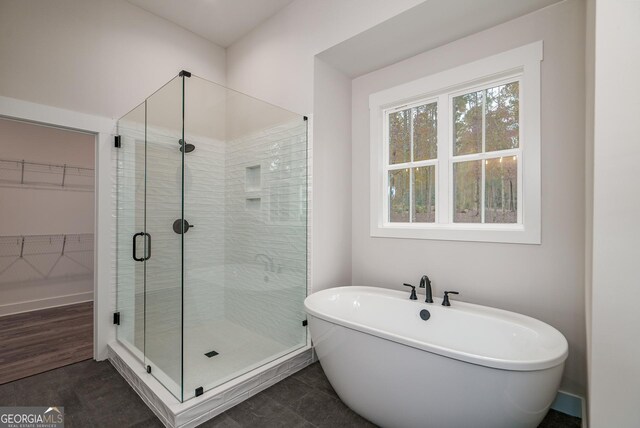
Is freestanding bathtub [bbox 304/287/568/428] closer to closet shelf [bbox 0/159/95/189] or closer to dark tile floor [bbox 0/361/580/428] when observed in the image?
dark tile floor [bbox 0/361/580/428]

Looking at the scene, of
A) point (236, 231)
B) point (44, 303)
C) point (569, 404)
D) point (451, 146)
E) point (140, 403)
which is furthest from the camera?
point (44, 303)

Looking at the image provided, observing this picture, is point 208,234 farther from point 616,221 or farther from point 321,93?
point 616,221

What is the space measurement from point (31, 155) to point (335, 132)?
13.0 ft

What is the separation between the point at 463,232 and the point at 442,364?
44.8 inches

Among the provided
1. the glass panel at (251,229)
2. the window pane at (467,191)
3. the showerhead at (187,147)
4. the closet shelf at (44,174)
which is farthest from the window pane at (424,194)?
the closet shelf at (44,174)

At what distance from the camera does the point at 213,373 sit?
6.41 feet

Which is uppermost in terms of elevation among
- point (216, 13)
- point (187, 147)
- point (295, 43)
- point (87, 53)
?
point (216, 13)

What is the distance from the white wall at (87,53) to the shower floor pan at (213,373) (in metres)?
2.07

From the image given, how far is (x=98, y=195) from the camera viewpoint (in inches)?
98.7

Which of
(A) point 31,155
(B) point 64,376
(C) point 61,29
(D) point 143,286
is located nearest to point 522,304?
(D) point 143,286

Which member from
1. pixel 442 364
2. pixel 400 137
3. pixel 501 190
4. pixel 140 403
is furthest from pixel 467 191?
pixel 140 403

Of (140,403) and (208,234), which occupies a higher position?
(208,234)

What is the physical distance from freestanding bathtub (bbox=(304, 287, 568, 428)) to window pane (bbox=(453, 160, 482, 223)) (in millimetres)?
666

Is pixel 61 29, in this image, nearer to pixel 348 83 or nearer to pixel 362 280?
pixel 348 83
